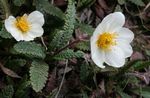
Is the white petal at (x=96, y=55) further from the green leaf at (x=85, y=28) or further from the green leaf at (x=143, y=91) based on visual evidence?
the green leaf at (x=143, y=91)

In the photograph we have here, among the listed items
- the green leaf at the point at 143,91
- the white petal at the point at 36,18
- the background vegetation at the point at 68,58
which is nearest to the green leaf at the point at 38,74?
the background vegetation at the point at 68,58

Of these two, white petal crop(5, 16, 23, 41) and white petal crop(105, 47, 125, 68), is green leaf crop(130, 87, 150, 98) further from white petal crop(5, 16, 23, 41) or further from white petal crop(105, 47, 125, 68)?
white petal crop(5, 16, 23, 41)

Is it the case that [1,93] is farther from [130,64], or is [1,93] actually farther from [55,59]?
[130,64]

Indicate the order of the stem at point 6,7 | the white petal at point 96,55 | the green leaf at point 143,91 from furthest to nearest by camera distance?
the green leaf at point 143,91
the stem at point 6,7
the white petal at point 96,55

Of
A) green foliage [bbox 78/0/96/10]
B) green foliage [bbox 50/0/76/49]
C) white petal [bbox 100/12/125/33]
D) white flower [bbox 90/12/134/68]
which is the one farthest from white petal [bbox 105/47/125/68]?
green foliage [bbox 78/0/96/10]

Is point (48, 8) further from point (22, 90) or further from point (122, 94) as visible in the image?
point (122, 94)

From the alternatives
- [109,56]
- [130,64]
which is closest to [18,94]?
[109,56]
